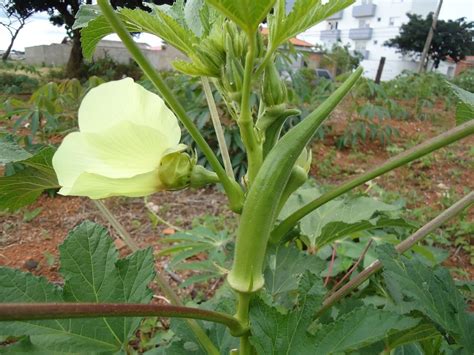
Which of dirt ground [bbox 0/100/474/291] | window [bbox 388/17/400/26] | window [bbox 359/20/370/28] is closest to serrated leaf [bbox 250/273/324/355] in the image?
dirt ground [bbox 0/100/474/291]

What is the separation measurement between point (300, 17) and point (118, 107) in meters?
0.19

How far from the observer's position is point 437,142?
1.41 ft

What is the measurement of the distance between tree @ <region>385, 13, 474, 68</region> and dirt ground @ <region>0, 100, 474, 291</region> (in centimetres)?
2481

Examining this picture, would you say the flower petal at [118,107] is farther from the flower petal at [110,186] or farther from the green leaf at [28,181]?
the green leaf at [28,181]

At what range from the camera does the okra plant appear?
41 centimetres

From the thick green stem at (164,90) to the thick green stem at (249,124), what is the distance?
43mm

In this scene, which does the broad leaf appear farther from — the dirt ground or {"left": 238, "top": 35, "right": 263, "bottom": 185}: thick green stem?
the dirt ground

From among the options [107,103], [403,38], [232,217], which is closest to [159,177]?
[107,103]

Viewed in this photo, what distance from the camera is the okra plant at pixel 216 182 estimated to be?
41 cm

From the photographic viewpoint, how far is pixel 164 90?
1.30 ft

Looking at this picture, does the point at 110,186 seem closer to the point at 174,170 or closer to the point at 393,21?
the point at 174,170

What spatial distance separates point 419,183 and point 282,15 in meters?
2.93

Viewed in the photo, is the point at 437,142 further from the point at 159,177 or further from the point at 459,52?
the point at 459,52

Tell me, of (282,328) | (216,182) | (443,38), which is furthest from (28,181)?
(443,38)
